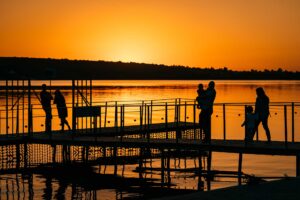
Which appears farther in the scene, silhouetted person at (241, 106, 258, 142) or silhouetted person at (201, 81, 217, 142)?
silhouetted person at (201, 81, 217, 142)

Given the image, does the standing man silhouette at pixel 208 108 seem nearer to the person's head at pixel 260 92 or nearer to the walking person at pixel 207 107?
the walking person at pixel 207 107

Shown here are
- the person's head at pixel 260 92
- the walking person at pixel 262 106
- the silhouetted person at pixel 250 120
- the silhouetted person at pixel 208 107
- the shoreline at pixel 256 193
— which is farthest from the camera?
the silhouetted person at pixel 208 107

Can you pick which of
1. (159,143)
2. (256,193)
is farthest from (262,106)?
(256,193)

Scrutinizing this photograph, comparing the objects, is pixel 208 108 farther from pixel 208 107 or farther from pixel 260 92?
pixel 260 92

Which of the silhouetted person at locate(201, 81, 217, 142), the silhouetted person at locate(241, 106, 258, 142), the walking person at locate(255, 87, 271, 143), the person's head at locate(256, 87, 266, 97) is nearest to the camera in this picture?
the person's head at locate(256, 87, 266, 97)

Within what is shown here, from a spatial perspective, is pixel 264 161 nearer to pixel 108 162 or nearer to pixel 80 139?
pixel 108 162

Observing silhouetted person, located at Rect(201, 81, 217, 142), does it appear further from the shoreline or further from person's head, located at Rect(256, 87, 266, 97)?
the shoreline

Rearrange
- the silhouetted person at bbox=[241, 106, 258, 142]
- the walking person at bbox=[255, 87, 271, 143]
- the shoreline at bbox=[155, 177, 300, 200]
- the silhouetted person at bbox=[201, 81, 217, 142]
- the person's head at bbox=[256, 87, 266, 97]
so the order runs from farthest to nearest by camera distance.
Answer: the silhouetted person at bbox=[201, 81, 217, 142]
the silhouetted person at bbox=[241, 106, 258, 142]
the walking person at bbox=[255, 87, 271, 143]
the person's head at bbox=[256, 87, 266, 97]
the shoreline at bbox=[155, 177, 300, 200]

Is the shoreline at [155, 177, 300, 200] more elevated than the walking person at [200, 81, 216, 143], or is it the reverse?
the walking person at [200, 81, 216, 143]

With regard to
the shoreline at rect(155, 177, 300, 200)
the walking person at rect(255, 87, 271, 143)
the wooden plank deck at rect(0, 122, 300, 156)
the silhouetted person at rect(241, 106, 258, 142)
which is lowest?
the shoreline at rect(155, 177, 300, 200)

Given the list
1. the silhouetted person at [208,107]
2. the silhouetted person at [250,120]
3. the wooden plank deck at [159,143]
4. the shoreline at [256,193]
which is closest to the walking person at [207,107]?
the silhouetted person at [208,107]

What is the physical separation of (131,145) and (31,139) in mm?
4388

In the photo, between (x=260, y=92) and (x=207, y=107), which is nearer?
(x=260, y=92)

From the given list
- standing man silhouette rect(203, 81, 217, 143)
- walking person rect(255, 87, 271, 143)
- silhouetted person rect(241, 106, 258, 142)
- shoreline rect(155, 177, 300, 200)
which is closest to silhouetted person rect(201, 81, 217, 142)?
standing man silhouette rect(203, 81, 217, 143)
